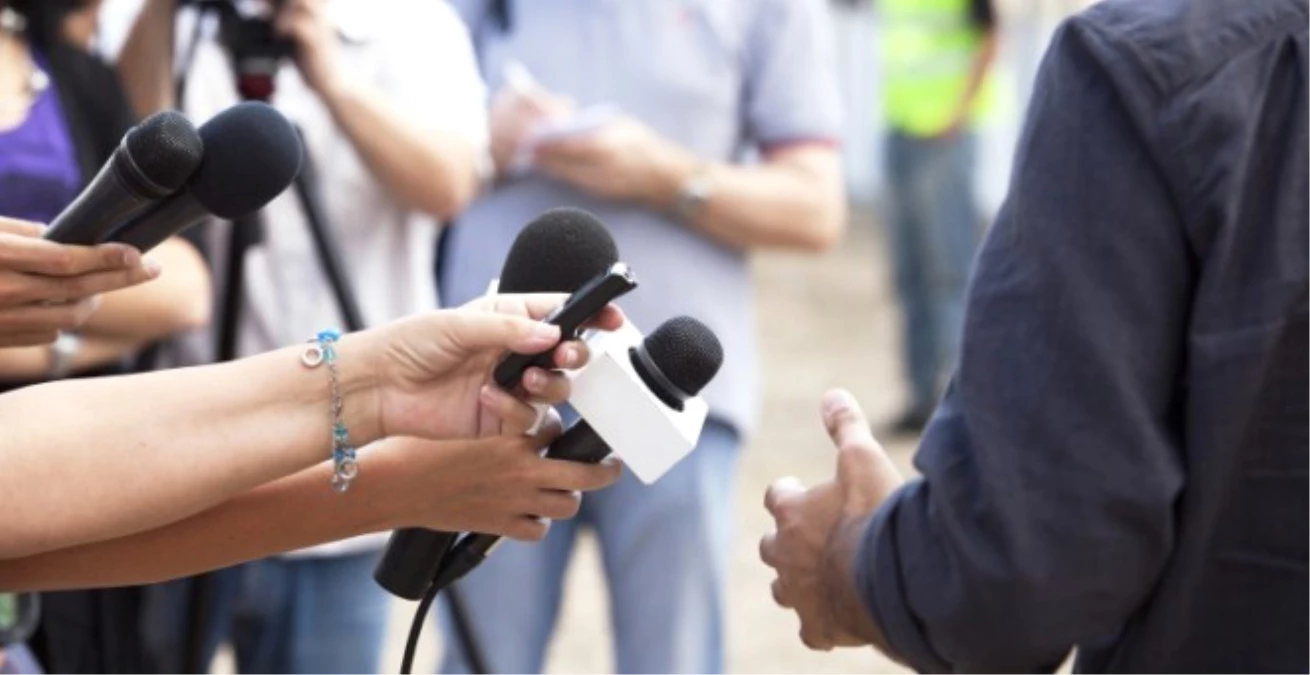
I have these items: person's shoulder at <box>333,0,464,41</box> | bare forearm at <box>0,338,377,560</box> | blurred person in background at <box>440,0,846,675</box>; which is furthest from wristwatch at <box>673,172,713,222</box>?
bare forearm at <box>0,338,377,560</box>

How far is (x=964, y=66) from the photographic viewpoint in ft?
26.3

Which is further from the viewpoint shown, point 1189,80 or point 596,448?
point 596,448

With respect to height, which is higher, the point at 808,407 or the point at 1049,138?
the point at 1049,138

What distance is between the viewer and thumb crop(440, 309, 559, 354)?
1.98 m

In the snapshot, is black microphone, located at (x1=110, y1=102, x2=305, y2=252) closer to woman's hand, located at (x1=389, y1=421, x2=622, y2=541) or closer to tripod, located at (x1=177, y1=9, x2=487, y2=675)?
woman's hand, located at (x1=389, y1=421, x2=622, y2=541)

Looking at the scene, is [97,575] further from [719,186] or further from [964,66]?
[964,66]

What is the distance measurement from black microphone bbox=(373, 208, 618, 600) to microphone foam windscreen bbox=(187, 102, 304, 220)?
25 cm

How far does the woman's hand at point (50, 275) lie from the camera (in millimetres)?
2291

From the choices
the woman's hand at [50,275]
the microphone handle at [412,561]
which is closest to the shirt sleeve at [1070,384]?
the microphone handle at [412,561]

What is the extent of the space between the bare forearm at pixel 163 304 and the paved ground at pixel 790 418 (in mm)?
2016

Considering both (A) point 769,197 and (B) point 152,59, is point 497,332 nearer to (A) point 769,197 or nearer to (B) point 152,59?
(B) point 152,59

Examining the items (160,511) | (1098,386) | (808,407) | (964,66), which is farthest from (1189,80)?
(808,407)

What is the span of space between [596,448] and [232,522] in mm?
414

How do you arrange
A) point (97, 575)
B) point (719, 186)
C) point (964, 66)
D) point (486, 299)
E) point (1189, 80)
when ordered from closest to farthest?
point (1189, 80) < point (486, 299) < point (97, 575) < point (719, 186) < point (964, 66)
